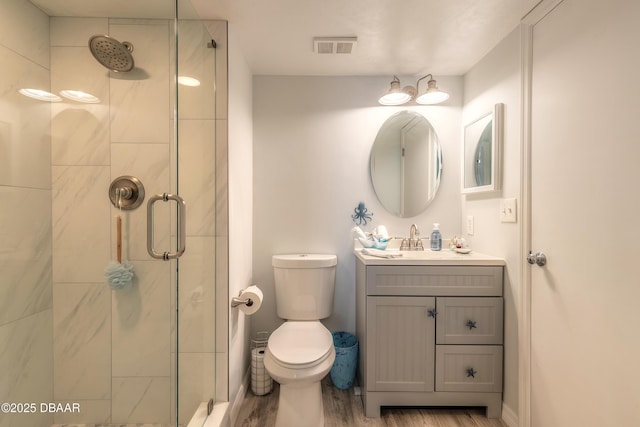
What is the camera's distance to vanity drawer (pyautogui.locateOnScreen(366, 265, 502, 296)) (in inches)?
60.2

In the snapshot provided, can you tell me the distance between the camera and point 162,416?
130 cm

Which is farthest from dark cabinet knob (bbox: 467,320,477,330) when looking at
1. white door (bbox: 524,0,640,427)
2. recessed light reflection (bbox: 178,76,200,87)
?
recessed light reflection (bbox: 178,76,200,87)

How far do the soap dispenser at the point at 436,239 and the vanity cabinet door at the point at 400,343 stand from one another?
1.63 ft

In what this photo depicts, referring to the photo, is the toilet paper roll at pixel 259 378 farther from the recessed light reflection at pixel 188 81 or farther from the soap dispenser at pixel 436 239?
the recessed light reflection at pixel 188 81

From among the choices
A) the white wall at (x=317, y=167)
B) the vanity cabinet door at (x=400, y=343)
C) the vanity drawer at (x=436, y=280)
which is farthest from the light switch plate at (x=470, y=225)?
the vanity cabinet door at (x=400, y=343)

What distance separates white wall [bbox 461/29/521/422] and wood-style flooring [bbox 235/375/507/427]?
0.22 m

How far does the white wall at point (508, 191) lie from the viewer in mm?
1446

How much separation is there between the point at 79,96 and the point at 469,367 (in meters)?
2.42

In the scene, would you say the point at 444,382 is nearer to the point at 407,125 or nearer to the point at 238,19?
the point at 407,125

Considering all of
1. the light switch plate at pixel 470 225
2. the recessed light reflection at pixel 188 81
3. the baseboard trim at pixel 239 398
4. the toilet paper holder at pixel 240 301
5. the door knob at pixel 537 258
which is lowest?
the baseboard trim at pixel 239 398

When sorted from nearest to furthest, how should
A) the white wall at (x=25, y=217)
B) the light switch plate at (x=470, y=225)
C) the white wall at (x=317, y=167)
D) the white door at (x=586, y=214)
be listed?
1. the white door at (x=586, y=214)
2. the white wall at (x=25, y=217)
3. the light switch plate at (x=470, y=225)
4. the white wall at (x=317, y=167)

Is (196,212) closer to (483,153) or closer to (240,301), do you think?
(240,301)

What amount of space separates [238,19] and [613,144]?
5.60 ft

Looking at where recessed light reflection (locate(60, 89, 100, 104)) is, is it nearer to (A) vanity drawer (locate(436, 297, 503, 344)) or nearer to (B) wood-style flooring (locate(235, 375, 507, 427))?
(B) wood-style flooring (locate(235, 375, 507, 427))
